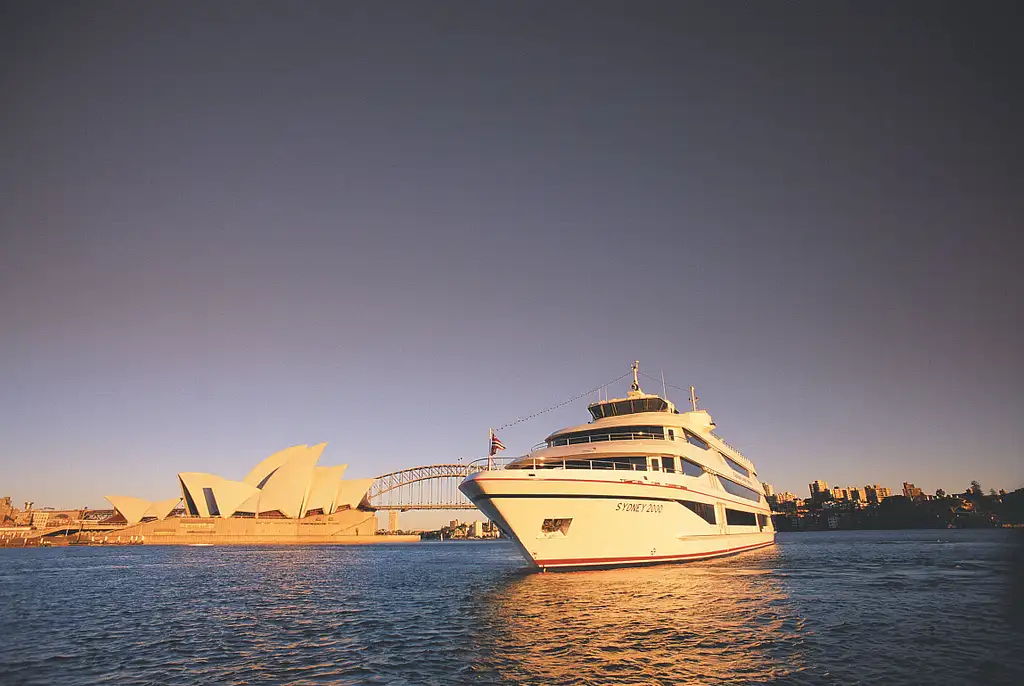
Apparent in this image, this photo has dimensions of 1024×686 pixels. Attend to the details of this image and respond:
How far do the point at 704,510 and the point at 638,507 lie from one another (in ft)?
27.9

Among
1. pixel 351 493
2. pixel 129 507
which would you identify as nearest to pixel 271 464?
pixel 351 493

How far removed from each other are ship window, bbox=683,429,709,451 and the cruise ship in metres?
0.07

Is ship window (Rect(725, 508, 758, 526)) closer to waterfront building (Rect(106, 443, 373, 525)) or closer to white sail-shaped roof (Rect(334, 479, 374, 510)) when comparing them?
waterfront building (Rect(106, 443, 373, 525))

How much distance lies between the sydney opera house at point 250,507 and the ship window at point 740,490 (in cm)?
10587

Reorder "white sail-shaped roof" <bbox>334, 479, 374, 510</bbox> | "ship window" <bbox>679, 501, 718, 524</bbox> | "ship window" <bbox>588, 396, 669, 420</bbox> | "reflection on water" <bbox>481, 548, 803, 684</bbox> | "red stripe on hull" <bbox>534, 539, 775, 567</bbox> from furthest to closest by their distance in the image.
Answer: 1. "white sail-shaped roof" <bbox>334, 479, 374, 510</bbox>
2. "ship window" <bbox>588, 396, 669, 420</bbox>
3. "ship window" <bbox>679, 501, 718, 524</bbox>
4. "red stripe on hull" <bbox>534, 539, 775, 567</bbox>
5. "reflection on water" <bbox>481, 548, 803, 684</bbox>

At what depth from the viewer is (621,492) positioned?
88.7 feet

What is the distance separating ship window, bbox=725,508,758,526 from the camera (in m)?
39.3

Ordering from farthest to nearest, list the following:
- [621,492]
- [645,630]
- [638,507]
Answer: [638,507] → [621,492] → [645,630]

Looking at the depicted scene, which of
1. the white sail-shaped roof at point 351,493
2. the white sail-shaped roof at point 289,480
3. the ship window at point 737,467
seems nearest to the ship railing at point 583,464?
the ship window at point 737,467

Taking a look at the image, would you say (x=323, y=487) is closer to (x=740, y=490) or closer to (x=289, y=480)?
(x=289, y=480)

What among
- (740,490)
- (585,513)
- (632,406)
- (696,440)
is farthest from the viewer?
(740,490)

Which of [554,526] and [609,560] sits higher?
[554,526]

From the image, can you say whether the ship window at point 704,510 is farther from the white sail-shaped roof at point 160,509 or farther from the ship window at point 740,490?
the white sail-shaped roof at point 160,509

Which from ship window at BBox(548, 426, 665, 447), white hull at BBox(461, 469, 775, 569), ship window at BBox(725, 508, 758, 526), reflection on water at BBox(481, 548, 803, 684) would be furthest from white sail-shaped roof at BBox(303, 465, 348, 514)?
reflection on water at BBox(481, 548, 803, 684)
